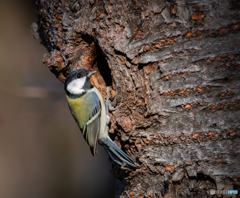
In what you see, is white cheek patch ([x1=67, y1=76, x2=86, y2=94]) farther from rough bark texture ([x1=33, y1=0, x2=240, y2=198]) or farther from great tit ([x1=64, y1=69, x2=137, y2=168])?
rough bark texture ([x1=33, y1=0, x2=240, y2=198])

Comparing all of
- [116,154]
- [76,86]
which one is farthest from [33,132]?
[116,154]

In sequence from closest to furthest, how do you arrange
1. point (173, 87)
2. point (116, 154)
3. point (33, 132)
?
point (173, 87) → point (116, 154) → point (33, 132)

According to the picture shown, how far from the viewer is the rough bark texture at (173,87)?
133 centimetres

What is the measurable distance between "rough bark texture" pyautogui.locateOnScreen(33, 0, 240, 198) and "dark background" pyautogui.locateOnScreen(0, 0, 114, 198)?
Result: 2.18m

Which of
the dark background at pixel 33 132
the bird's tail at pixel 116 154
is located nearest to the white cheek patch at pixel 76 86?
the bird's tail at pixel 116 154

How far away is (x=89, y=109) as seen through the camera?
2.15 metres

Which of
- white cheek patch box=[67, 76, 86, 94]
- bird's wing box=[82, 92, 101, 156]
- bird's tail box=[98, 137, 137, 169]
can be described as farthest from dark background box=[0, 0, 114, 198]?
bird's tail box=[98, 137, 137, 169]

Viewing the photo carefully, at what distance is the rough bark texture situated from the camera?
133cm

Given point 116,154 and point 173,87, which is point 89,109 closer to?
point 116,154

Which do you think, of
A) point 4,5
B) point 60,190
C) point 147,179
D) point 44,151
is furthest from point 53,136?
point 147,179

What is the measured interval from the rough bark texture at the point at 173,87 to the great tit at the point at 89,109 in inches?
9.9

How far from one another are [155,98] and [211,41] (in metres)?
0.49

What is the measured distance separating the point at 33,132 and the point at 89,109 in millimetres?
2105

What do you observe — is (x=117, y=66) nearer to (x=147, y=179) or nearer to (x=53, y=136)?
(x=147, y=179)
